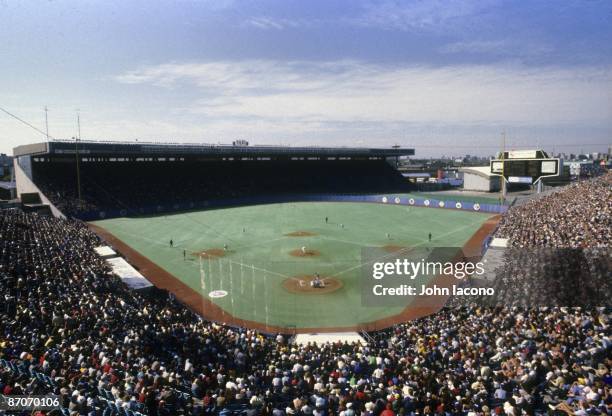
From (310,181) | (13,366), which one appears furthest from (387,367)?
(310,181)

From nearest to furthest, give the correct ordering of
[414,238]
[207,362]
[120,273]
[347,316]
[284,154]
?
[207,362], [347,316], [120,273], [414,238], [284,154]

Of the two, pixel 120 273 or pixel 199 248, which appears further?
pixel 199 248

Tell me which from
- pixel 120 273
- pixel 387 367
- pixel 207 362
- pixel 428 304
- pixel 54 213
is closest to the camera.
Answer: pixel 387 367

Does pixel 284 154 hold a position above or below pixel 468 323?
above

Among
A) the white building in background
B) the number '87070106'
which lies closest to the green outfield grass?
the number '87070106'

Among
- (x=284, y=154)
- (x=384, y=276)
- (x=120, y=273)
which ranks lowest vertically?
(x=384, y=276)

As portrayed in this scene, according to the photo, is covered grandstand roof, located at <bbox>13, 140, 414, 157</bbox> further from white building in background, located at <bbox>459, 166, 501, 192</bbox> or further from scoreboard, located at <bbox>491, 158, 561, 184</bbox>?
scoreboard, located at <bbox>491, 158, 561, 184</bbox>

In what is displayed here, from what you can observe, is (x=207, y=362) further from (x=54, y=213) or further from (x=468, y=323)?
(x=54, y=213)

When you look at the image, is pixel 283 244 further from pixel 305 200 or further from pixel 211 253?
pixel 305 200
